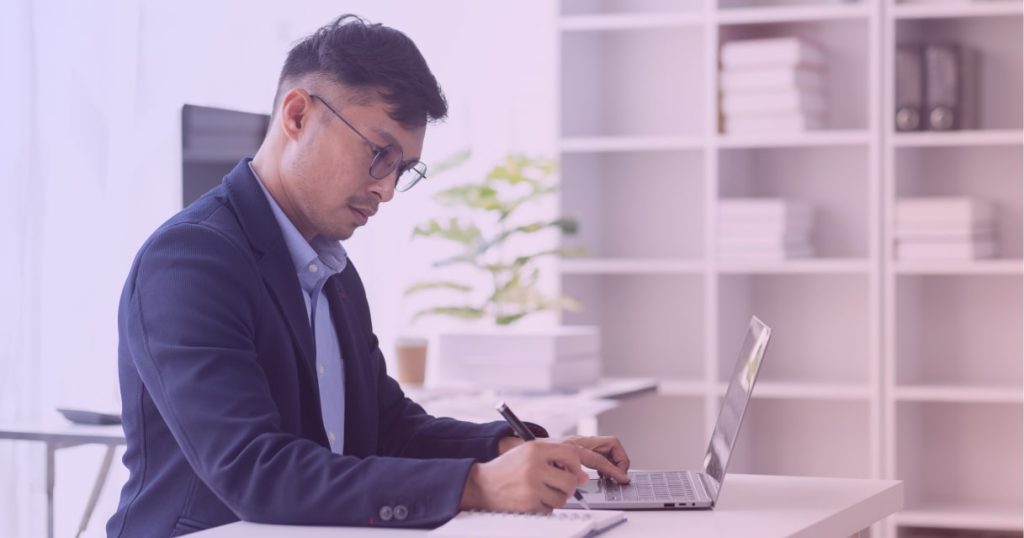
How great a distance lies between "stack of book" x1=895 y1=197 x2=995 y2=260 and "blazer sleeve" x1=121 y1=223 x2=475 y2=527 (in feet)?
8.56

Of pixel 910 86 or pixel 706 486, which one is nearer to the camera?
pixel 706 486

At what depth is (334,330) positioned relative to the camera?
2.03 meters

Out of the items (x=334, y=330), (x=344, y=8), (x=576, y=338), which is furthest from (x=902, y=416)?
(x=334, y=330)

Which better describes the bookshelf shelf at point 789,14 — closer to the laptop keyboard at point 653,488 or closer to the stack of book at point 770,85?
the stack of book at point 770,85

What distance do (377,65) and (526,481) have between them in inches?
25.7

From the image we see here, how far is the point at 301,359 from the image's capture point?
180cm

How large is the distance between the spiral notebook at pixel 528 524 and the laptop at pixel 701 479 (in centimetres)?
14

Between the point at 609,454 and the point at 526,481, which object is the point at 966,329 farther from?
the point at 526,481

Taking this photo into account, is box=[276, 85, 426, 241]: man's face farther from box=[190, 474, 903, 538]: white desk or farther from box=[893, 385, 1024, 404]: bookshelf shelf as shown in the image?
box=[893, 385, 1024, 404]: bookshelf shelf

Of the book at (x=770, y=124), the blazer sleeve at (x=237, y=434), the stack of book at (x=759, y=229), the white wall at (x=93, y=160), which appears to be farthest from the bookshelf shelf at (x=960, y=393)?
the blazer sleeve at (x=237, y=434)

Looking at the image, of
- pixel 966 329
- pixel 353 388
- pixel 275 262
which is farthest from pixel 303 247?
pixel 966 329

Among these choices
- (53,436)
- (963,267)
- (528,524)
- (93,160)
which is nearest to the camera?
(528,524)

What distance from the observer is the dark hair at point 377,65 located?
6.14ft

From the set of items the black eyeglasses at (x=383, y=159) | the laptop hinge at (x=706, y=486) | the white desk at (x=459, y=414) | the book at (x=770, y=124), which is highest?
the book at (x=770, y=124)
